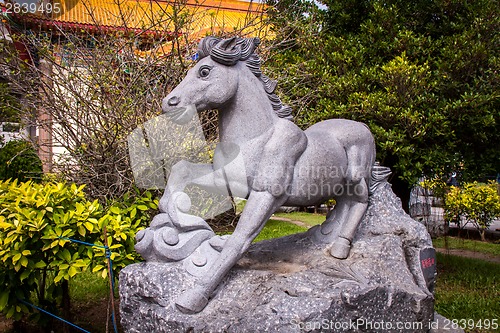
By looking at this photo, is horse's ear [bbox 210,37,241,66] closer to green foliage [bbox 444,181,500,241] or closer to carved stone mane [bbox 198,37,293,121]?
carved stone mane [bbox 198,37,293,121]

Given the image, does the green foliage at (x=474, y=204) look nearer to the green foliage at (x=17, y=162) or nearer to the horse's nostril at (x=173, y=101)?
the green foliage at (x=17, y=162)

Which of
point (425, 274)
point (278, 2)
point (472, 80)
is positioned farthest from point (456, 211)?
point (425, 274)

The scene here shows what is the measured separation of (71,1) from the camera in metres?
9.88

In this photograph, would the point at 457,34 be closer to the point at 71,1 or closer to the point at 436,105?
the point at 436,105

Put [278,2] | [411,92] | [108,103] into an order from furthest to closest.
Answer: [278,2] < [108,103] < [411,92]

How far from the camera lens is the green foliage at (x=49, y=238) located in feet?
9.64

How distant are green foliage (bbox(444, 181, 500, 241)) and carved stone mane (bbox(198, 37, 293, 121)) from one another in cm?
802

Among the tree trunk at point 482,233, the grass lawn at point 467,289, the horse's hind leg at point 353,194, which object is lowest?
the tree trunk at point 482,233

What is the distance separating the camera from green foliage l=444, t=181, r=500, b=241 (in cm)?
964

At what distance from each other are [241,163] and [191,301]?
787 mm

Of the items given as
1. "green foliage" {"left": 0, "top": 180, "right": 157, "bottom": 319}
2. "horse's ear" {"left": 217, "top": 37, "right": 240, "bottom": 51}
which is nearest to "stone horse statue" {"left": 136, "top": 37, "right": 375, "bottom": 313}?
"horse's ear" {"left": 217, "top": 37, "right": 240, "bottom": 51}

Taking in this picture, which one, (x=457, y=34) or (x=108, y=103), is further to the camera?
(x=108, y=103)

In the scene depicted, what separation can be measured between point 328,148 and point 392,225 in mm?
805

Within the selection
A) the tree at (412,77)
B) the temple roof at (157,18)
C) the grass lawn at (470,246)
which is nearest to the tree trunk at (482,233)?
the grass lawn at (470,246)
